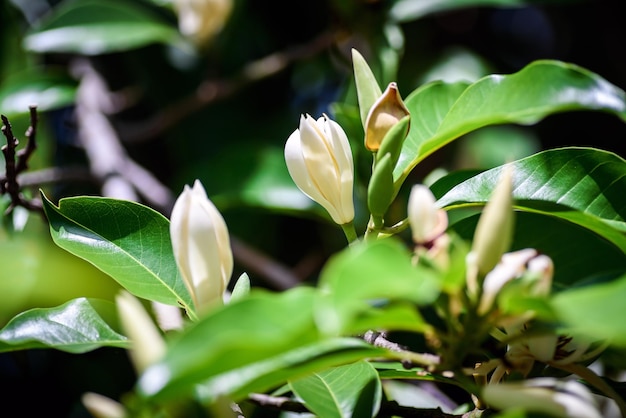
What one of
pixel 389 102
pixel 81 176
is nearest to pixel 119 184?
pixel 81 176

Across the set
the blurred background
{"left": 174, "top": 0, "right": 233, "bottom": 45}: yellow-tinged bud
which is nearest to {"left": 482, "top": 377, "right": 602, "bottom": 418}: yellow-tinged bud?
the blurred background

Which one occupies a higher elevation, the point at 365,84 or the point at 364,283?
the point at 365,84

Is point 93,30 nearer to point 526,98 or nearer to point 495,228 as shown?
point 526,98

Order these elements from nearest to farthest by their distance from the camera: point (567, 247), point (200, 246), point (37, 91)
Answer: point (200, 246) < point (567, 247) < point (37, 91)

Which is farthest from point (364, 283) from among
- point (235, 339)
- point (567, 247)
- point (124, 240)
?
point (567, 247)

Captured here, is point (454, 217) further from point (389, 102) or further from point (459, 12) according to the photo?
point (459, 12)

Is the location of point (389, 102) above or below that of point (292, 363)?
above

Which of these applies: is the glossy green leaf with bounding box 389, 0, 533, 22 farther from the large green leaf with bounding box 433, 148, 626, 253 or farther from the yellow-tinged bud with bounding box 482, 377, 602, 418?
the yellow-tinged bud with bounding box 482, 377, 602, 418
